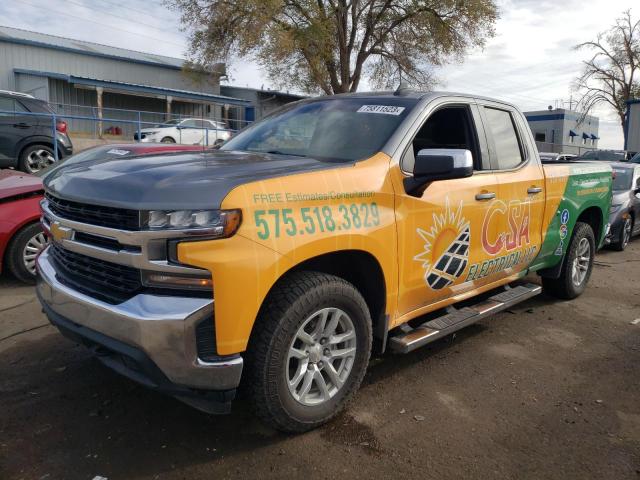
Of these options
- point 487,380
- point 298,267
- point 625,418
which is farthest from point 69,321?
point 625,418

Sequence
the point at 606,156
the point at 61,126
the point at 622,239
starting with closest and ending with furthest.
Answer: the point at 622,239, the point at 61,126, the point at 606,156

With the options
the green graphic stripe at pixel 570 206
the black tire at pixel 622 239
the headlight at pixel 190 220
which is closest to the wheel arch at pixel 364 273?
the headlight at pixel 190 220

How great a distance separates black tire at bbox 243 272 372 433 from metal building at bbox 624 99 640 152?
3416 centimetres

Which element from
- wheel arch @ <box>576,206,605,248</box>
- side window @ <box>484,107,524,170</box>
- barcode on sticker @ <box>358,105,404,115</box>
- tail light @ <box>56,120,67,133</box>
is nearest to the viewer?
barcode on sticker @ <box>358,105,404,115</box>

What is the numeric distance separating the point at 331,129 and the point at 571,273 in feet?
10.9

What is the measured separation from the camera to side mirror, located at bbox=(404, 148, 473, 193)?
118 inches

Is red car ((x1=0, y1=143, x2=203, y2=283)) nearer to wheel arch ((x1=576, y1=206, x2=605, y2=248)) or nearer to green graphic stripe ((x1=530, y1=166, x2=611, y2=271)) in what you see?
green graphic stripe ((x1=530, y1=166, x2=611, y2=271))

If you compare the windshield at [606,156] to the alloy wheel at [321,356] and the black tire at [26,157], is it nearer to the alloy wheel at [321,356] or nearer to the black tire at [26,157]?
the black tire at [26,157]

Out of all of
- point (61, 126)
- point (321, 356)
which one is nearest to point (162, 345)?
point (321, 356)

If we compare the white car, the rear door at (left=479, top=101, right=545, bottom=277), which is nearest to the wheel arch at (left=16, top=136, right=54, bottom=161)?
the white car

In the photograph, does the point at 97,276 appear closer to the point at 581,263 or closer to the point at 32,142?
the point at 581,263

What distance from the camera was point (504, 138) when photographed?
4352 millimetres

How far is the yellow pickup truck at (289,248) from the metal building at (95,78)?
23.4 meters

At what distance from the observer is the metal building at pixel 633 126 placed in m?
31.3
